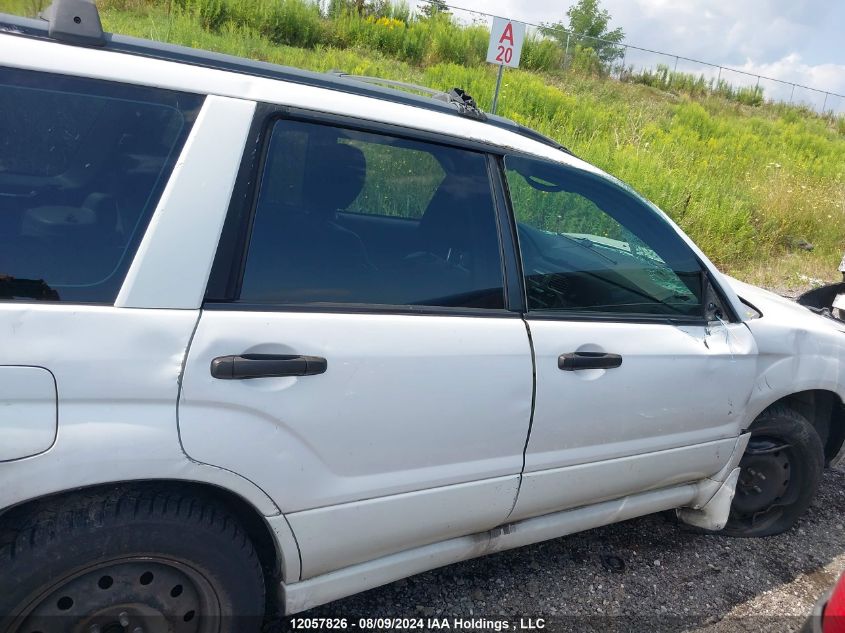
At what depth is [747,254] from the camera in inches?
364

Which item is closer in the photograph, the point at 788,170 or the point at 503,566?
the point at 503,566

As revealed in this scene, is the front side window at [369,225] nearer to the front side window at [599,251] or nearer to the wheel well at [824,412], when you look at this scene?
the front side window at [599,251]

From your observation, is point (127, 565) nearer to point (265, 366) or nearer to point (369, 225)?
point (265, 366)

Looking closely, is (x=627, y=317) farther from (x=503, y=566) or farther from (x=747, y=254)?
(x=747, y=254)

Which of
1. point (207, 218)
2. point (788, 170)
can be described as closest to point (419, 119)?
point (207, 218)

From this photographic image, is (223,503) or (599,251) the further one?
(599,251)

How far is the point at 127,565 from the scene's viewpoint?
173 cm

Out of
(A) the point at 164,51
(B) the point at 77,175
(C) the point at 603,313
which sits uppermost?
(A) the point at 164,51

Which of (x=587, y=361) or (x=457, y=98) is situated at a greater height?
(x=457, y=98)

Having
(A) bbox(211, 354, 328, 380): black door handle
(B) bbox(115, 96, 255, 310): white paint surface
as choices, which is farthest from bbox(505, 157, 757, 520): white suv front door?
(B) bbox(115, 96, 255, 310): white paint surface

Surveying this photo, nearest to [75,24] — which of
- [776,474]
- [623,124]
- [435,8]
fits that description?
[776,474]

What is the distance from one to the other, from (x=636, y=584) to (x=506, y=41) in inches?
237

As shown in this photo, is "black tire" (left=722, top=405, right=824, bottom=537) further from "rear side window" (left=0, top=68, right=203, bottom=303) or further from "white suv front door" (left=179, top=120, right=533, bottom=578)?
"rear side window" (left=0, top=68, right=203, bottom=303)

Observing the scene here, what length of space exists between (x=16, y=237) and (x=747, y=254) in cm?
945
